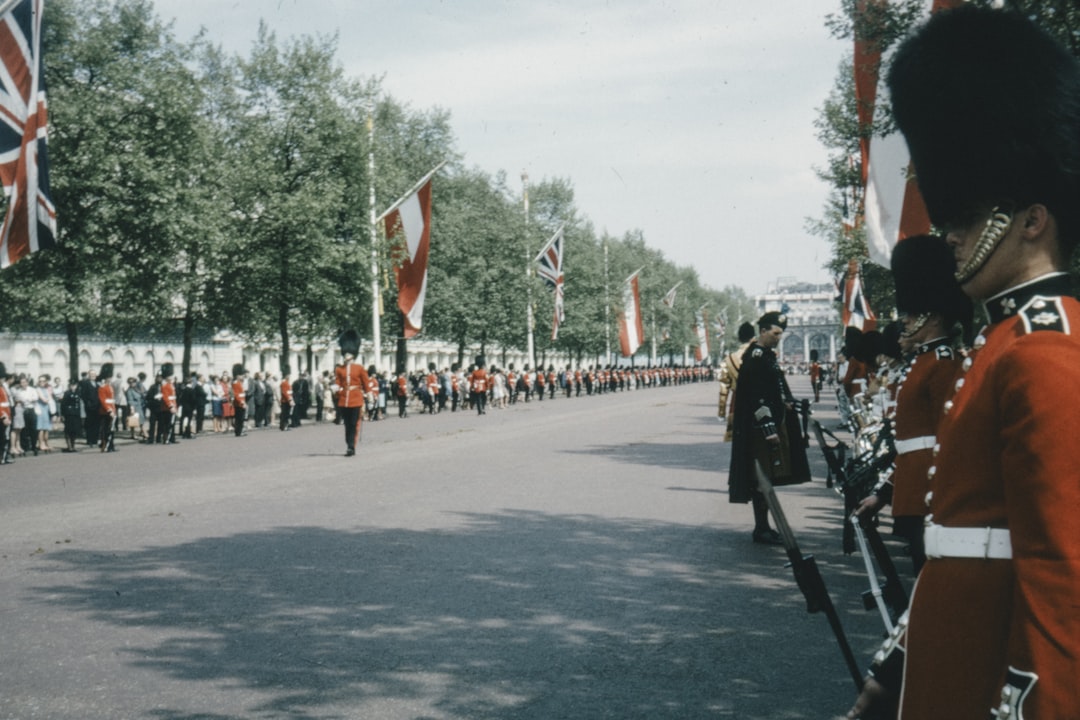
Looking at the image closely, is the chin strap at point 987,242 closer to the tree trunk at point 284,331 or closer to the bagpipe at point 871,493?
the bagpipe at point 871,493

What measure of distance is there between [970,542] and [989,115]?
2.89ft

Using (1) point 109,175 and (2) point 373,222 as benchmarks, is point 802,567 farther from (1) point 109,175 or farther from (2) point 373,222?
(2) point 373,222

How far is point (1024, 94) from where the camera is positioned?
2256mm

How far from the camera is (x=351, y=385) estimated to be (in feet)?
64.3

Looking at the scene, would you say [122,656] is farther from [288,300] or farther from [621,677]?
[288,300]

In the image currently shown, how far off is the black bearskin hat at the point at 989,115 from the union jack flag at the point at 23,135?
15.3 m

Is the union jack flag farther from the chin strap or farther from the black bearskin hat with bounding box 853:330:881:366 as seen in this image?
the chin strap

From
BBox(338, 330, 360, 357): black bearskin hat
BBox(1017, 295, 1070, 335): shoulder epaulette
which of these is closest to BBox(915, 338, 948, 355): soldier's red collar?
BBox(1017, 295, 1070, 335): shoulder epaulette

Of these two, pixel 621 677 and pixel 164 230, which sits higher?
pixel 164 230

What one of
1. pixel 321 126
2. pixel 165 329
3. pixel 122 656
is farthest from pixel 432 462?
pixel 321 126

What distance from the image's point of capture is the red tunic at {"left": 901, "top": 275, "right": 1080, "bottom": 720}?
5.98ft

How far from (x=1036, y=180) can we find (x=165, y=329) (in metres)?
36.2

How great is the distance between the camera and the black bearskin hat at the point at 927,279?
16.9ft

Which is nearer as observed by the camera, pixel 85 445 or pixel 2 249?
pixel 2 249
